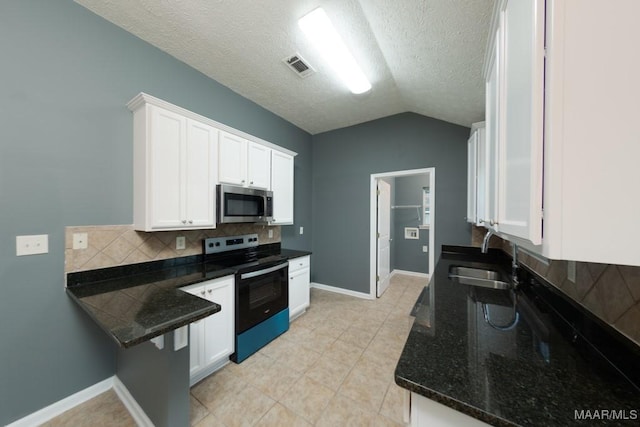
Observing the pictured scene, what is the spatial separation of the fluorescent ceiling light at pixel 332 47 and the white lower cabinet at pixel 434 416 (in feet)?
7.26

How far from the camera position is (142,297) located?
135 centimetres

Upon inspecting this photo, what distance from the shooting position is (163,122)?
5.67 feet

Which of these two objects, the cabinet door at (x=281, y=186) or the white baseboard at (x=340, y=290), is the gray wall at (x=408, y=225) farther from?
the cabinet door at (x=281, y=186)

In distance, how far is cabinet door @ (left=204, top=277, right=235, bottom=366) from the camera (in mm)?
1739

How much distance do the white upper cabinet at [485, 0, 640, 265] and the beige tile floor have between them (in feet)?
3.15

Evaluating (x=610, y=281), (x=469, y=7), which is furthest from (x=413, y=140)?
(x=610, y=281)

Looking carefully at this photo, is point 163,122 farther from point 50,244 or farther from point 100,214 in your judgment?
point 50,244

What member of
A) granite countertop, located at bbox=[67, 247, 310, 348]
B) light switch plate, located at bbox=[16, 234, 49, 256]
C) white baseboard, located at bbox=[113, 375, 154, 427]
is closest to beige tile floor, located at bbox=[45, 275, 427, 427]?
white baseboard, located at bbox=[113, 375, 154, 427]

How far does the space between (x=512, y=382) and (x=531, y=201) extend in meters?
0.55

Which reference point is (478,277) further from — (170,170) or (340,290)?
(170,170)

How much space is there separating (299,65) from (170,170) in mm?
1555

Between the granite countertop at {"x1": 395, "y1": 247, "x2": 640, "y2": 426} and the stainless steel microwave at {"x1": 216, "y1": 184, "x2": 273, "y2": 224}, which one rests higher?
the stainless steel microwave at {"x1": 216, "y1": 184, "x2": 273, "y2": 224}

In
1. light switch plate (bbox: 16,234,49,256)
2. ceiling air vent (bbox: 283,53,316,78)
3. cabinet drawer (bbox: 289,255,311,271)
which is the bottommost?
cabinet drawer (bbox: 289,255,311,271)
